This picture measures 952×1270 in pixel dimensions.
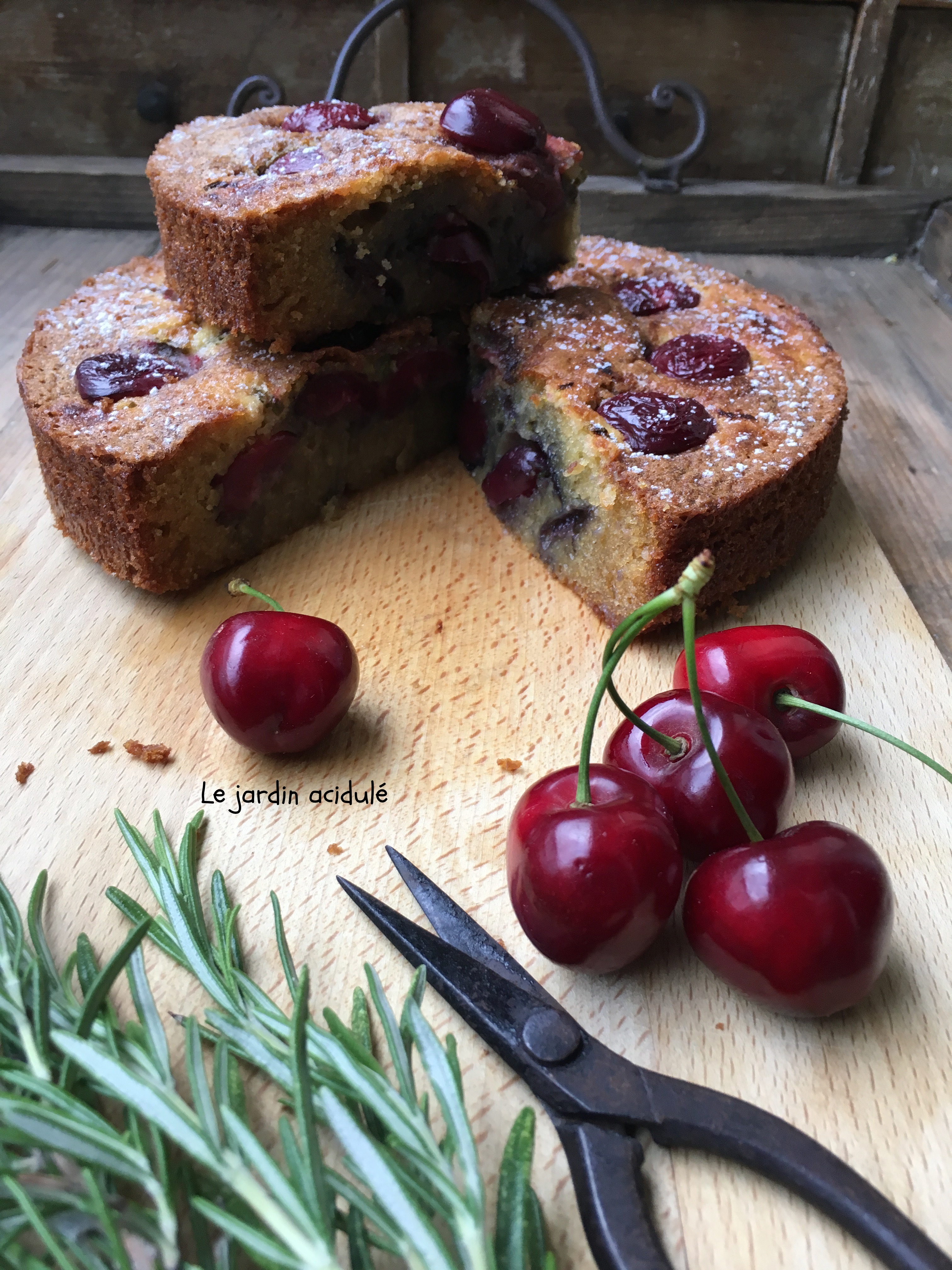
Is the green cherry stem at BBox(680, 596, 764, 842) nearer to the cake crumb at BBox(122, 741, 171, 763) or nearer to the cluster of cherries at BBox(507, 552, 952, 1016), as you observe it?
the cluster of cherries at BBox(507, 552, 952, 1016)

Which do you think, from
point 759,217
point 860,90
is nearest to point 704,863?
point 759,217

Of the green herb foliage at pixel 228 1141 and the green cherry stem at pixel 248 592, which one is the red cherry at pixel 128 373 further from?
the green herb foliage at pixel 228 1141

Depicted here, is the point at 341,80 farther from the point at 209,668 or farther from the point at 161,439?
the point at 209,668

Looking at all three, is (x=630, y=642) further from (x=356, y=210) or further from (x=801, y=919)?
(x=356, y=210)

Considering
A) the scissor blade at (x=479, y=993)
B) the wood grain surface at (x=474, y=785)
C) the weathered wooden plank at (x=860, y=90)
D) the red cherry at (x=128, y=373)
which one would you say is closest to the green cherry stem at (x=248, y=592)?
the wood grain surface at (x=474, y=785)

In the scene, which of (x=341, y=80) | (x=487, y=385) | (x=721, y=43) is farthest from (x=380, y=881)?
(x=721, y=43)

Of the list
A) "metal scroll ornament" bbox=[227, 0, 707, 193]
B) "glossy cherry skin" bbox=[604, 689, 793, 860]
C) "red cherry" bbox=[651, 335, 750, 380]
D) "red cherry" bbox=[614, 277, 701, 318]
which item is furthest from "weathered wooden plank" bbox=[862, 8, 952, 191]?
"glossy cherry skin" bbox=[604, 689, 793, 860]

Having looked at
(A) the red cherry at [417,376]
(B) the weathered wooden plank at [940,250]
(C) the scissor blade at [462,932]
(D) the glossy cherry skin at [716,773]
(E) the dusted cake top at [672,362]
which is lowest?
(B) the weathered wooden plank at [940,250]

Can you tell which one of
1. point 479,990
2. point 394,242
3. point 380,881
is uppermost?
point 394,242
